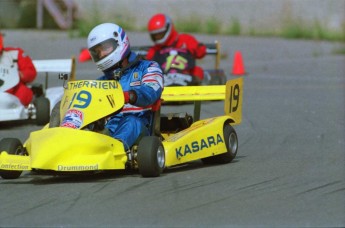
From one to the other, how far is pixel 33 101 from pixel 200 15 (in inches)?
690

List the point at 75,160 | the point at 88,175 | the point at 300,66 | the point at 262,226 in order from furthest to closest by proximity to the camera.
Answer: the point at 300,66 → the point at 88,175 → the point at 75,160 → the point at 262,226

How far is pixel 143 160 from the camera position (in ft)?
27.2

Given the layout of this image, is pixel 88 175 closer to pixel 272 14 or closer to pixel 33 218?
pixel 33 218

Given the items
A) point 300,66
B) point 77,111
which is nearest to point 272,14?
point 300,66

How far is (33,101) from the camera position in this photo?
43.2 ft

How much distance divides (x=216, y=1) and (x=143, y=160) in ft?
77.2

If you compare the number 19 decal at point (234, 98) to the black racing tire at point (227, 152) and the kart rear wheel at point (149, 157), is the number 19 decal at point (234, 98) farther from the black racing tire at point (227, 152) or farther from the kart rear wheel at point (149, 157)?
the kart rear wheel at point (149, 157)

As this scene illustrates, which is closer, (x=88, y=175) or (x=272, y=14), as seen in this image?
(x=88, y=175)

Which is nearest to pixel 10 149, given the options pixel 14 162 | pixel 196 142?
pixel 14 162

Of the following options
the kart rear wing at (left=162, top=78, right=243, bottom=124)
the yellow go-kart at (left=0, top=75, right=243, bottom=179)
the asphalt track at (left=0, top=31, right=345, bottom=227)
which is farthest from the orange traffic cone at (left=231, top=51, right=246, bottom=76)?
the yellow go-kart at (left=0, top=75, right=243, bottom=179)

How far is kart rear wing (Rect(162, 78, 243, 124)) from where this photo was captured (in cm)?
970

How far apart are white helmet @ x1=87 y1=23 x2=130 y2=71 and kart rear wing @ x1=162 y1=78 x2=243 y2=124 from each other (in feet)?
3.01

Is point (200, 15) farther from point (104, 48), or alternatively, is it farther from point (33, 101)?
point (104, 48)

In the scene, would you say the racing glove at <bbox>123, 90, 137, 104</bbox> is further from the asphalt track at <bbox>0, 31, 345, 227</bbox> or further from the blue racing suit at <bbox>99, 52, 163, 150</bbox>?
the asphalt track at <bbox>0, 31, 345, 227</bbox>
